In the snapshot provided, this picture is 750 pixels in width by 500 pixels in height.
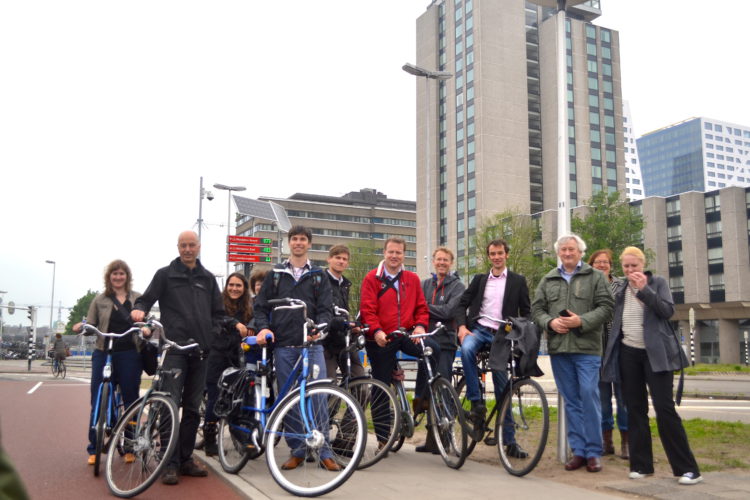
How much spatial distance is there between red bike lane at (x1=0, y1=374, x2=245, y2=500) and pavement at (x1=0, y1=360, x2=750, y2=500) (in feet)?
1.10

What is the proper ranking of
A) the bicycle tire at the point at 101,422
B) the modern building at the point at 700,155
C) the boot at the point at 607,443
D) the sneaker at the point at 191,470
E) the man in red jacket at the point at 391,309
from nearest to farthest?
1. the bicycle tire at the point at 101,422
2. the sneaker at the point at 191,470
3. the man in red jacket at the point at 391,309
4. the boot at the point at 607,443
5. the modern building at the point at 700,155

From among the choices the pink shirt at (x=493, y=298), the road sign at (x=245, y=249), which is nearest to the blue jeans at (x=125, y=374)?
the pink shirt at (x=493, y=298)

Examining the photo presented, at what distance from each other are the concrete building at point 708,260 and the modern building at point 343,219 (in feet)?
174

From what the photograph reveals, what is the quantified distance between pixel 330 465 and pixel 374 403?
1.20 meters

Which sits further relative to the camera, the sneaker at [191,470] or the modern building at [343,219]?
the modern building at [343,219]

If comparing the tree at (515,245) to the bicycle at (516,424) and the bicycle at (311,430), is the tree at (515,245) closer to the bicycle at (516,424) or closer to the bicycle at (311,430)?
the bicycle at (516,424)

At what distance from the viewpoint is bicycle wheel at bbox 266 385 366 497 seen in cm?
525

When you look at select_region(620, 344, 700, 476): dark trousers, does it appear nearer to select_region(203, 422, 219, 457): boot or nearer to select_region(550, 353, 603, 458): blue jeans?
select_region(550, 353, 603, 458): blue jeans

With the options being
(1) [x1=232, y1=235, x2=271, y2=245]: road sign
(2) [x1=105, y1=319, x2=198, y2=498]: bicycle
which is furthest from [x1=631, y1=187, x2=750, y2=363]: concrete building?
(2) [x1=105, y1=319, x2=198, y2=498]: bicycle

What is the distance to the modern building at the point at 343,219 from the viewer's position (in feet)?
385

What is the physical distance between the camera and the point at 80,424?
36.9ft

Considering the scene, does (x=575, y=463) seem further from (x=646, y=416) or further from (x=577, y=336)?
(x=577, y=336)

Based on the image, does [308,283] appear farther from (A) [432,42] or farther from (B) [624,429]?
(A) [432,42]

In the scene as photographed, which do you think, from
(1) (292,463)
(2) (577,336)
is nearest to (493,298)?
(2) (577,336)
